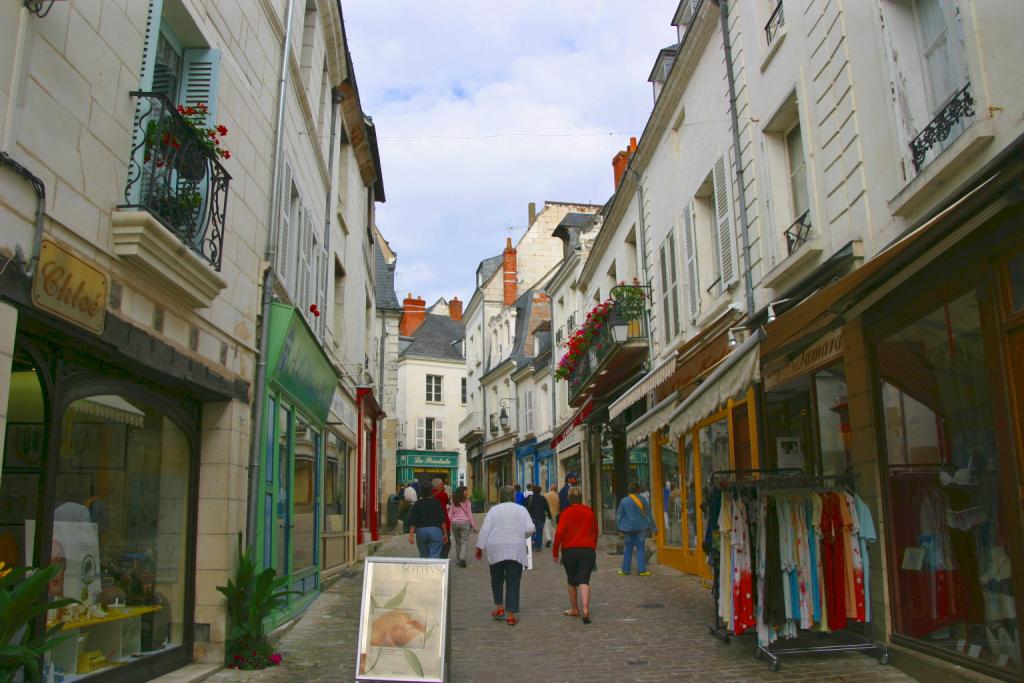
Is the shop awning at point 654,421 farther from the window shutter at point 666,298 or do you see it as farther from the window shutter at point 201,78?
the window shutter at point 666,298

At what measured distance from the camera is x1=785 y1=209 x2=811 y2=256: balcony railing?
28.1 feet

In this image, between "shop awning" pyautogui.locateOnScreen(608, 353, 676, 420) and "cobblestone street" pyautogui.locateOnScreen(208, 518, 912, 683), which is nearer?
"cobblestone street" pyautogui.locateOnScreen(208, 518, 912, 683)

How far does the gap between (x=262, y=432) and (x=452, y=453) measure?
37577 mm

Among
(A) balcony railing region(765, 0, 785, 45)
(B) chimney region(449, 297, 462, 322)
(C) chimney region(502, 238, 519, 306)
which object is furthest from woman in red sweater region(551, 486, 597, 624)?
(B) chimney region(449, 297, 462, 322)

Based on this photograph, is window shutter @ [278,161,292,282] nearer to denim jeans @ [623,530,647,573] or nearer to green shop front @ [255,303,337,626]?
green shop front @ [255,303,337,626]

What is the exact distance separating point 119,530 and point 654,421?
15.8ft

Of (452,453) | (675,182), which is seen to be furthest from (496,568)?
(452,453)

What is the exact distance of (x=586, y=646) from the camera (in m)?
7.40

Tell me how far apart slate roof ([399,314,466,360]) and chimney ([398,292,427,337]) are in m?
0.36

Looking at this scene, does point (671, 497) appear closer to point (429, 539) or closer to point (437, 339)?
point (429, 539)

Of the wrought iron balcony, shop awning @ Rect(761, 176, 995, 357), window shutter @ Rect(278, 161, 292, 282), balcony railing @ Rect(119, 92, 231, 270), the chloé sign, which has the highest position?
window shutter @ Rect(278, 161, 292, 282)

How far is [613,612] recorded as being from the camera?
29.8ft

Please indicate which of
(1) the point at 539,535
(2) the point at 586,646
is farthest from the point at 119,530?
(1) the point at 539,535

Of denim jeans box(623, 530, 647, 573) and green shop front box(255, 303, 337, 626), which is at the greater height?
green shop front box(255, 303, 337, 626)
